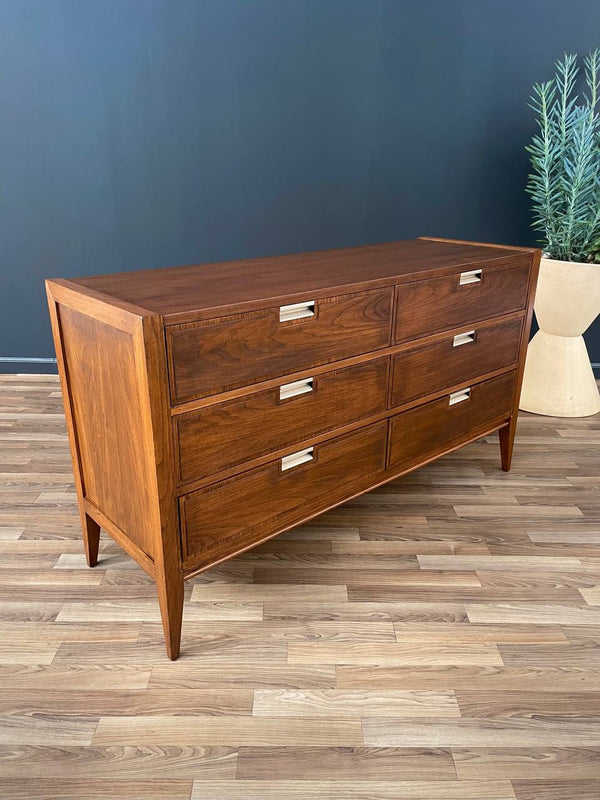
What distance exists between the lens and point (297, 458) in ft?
4.92

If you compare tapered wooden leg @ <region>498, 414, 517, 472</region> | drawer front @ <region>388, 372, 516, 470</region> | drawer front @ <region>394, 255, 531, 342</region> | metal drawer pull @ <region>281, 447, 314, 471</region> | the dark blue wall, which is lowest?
tapered wooden leg @ <region>498, 414, 517, 472</region>

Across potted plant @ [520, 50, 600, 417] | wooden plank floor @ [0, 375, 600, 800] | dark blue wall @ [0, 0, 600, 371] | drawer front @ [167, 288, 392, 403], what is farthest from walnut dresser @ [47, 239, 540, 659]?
dark blue wall @ [0, 0, 600, 371]

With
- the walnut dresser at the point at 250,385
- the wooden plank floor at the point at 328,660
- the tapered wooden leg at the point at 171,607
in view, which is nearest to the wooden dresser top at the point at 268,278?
the walnut dresser at the point at 250,385

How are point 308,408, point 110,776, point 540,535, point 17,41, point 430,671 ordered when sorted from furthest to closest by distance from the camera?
point 17,41 → point 540,535 → point 308,408 → point 430,671 → point 110,776

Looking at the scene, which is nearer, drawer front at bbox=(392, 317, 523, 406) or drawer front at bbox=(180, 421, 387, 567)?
drawer front at bbox=(180, 421, 387, 567)

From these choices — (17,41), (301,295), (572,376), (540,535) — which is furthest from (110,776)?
(17,41)

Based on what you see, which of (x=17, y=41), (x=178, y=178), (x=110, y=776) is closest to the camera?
(x=110, y=776)

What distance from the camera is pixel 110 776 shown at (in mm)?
1098

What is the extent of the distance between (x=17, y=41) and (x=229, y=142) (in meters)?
0.93

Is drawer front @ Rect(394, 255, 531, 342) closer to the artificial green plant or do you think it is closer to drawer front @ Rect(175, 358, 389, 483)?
drawer front @ Rect(175, 358, 389, 483)

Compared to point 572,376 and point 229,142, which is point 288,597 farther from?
point 229,142

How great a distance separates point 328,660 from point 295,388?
61 cm

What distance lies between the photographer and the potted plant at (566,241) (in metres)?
2.36

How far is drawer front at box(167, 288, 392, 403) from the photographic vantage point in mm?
1186
